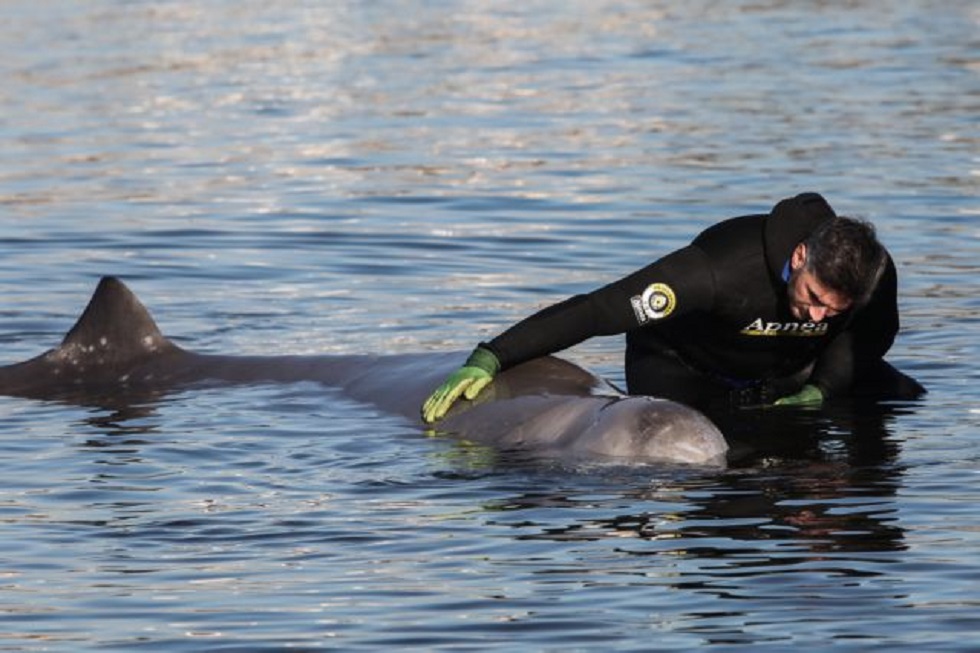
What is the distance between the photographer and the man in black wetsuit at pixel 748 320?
9.98 meters

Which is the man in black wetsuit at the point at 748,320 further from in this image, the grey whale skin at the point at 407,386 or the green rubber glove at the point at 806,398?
the grey whale skin at the point at 407,386

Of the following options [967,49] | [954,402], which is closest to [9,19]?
[967,49]

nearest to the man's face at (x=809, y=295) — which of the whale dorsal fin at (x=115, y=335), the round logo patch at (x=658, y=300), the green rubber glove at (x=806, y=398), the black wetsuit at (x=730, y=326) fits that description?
the black wetsuit at (x=730, y=326)

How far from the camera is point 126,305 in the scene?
12070 millimetres

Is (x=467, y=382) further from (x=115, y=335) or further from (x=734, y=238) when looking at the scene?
(x=115, y=335)

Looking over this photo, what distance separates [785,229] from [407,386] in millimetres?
2052

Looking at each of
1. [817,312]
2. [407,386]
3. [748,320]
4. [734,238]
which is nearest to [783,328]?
[748,320]

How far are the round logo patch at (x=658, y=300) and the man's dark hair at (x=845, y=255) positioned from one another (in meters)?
0.74

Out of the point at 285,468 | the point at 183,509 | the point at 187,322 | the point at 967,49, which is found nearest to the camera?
the point at 183,509

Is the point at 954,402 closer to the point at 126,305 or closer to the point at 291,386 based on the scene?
the point at 291,386

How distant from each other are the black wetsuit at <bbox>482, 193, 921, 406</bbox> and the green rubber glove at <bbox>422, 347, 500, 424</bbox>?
0.06 meters

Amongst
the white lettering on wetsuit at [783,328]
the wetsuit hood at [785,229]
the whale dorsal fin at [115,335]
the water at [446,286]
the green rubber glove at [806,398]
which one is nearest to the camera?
the water at [446,286]

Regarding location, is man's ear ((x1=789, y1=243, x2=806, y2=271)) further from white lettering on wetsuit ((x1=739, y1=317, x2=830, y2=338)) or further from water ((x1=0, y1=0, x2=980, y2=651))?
water ((x1=0, y1=0, x2=980, y2=651))

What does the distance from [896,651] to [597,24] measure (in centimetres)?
2447
